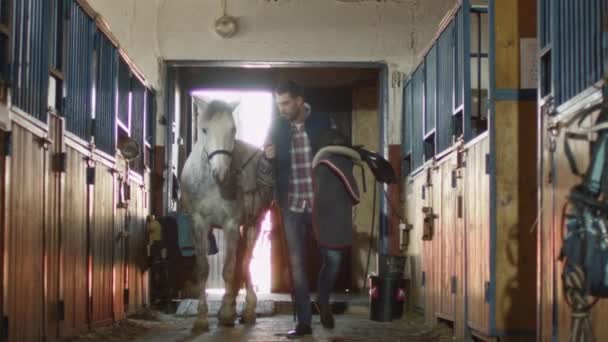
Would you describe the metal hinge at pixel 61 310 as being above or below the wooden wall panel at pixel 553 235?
below

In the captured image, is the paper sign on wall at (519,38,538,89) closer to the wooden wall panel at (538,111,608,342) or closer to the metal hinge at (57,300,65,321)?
the wooden wall panel at (538,111,608,342)

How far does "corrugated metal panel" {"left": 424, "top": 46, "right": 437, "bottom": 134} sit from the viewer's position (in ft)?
26.0

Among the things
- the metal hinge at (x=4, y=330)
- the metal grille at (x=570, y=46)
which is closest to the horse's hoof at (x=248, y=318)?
the metal hinge at (x=4, y=330)

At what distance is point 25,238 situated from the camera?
16.0 feet

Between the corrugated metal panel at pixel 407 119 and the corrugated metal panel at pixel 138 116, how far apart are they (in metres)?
2.88

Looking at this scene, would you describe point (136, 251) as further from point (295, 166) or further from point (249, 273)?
point (295, 166)

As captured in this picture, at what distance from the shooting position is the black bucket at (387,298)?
332 inches

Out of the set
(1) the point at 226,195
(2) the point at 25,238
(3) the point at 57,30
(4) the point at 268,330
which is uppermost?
(3) the point at 57,30

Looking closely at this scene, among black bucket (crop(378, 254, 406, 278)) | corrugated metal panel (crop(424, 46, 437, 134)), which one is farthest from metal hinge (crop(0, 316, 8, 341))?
black bucket (crop(378, 254, 406, 278))

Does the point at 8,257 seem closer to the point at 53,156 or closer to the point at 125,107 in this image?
the point at 53,156

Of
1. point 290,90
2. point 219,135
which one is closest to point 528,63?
point 290,90

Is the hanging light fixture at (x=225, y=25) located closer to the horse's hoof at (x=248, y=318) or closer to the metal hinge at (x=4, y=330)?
the horse's hoof at (x=248, y=318)

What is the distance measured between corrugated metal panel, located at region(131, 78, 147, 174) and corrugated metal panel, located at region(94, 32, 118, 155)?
49.3 inches

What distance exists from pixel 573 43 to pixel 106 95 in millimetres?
4557
